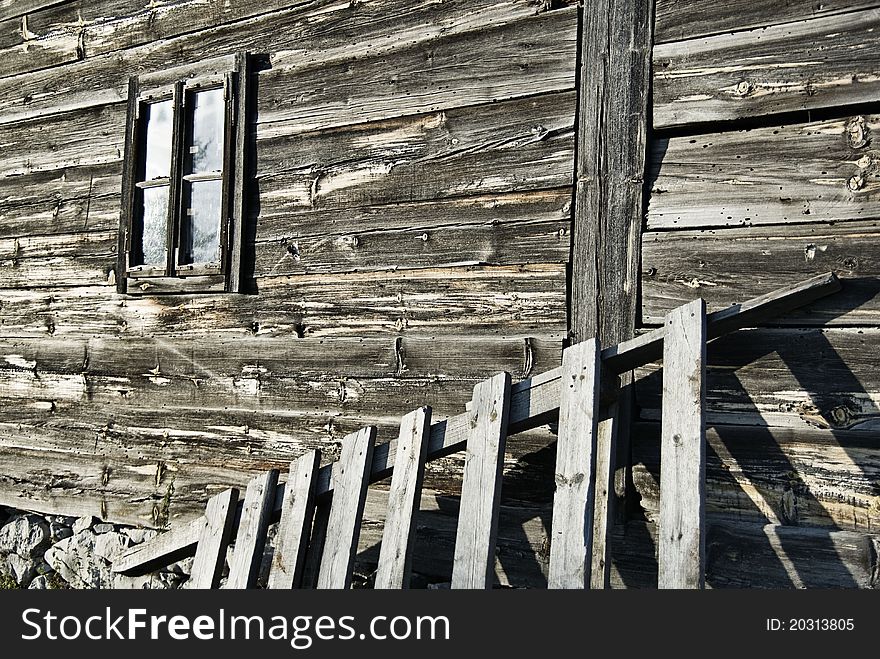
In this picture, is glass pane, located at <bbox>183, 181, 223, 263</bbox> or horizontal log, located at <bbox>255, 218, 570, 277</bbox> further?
glass pane, located at <bbox>183, 181, 223, 263</bbox>

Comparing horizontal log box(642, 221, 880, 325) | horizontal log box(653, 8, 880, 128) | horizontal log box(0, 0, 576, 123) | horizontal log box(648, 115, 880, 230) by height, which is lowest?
horizontal log box(642, 221, 880, 325)

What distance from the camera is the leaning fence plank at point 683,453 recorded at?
2340 millimetres

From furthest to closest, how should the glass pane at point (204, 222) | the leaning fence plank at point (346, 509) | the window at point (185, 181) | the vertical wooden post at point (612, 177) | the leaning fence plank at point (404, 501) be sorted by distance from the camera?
the glass pane at point (204, 222), the window at point (185, 181), the vertical wooden post at point (612, 177), the leaning fence plank at point (346, 509), the leaning fence plank at point (404, 501)

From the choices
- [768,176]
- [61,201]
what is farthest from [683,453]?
[61,201]

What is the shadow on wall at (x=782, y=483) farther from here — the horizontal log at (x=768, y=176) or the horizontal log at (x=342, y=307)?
the horizontal log at (x=342, y=307)

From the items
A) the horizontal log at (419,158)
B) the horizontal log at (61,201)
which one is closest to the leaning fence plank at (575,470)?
the horizontal log at (419,158)

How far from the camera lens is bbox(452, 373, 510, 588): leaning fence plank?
101 inches

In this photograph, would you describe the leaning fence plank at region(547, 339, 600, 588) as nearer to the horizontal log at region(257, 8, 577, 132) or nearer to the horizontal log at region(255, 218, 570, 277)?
the horizontal log at region(255, 218, 570, 277)

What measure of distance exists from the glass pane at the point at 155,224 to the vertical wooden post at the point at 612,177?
2.24m

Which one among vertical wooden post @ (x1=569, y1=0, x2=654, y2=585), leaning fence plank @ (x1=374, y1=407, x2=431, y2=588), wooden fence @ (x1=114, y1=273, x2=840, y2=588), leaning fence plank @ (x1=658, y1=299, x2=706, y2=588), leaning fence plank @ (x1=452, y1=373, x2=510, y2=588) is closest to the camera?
leaning fence plank @ (x1=658, y1=299, x2=706, y2=588)

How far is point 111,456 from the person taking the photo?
4.38 meters

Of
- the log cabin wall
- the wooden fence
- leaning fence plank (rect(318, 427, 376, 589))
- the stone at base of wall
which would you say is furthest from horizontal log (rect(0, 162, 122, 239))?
leaning fence plank (rect(318, 427, 376, 589))

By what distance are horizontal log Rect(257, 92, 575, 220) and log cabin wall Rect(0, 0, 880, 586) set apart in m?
0.01

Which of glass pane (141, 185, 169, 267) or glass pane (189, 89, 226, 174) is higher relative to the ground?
glass pane (189, 89, 226, 174)
